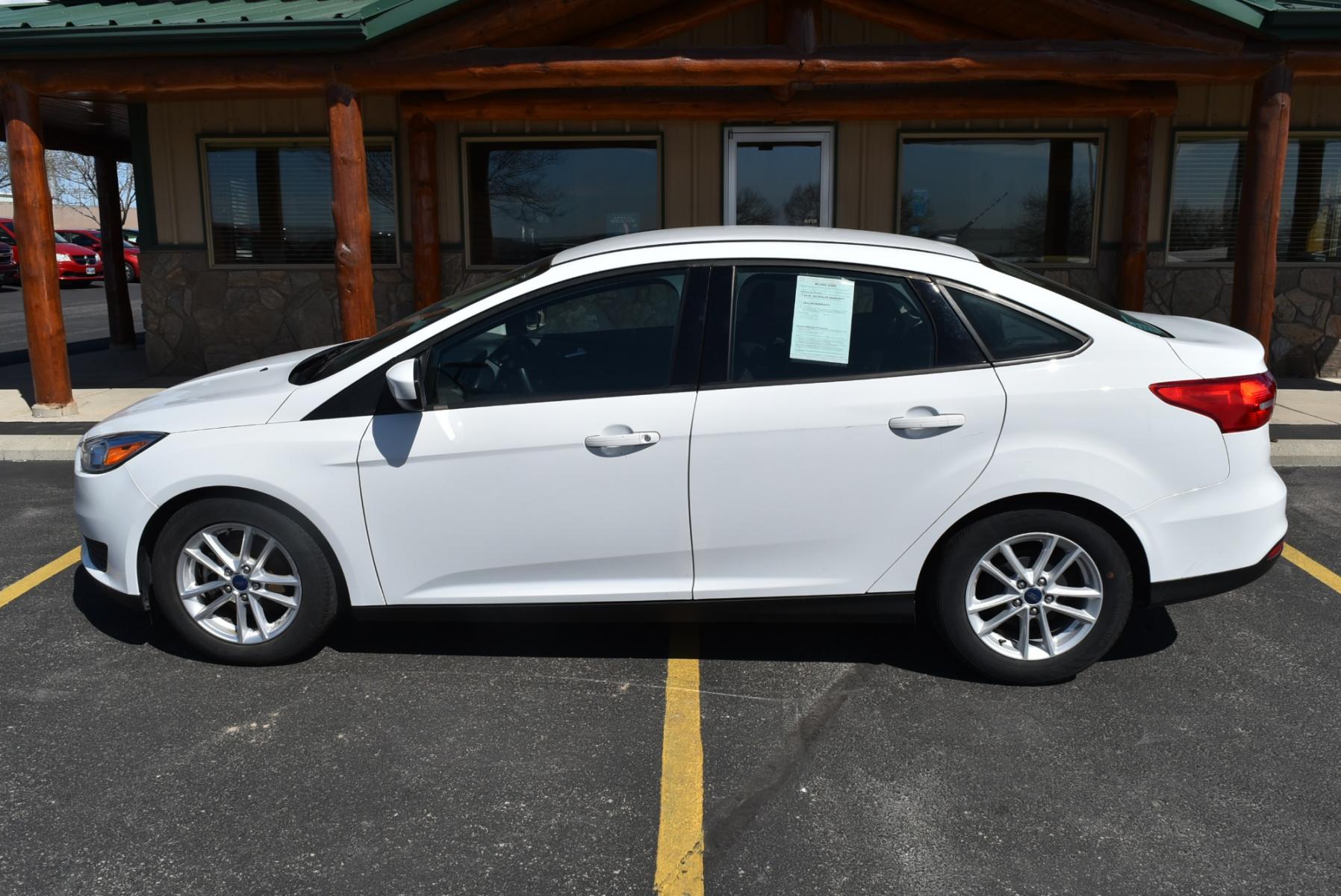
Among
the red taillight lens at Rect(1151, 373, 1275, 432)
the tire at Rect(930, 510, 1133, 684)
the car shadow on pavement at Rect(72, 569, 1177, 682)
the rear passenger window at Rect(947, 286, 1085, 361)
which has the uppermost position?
the rear passenger window at Rect(947, 286, 1085, 361)

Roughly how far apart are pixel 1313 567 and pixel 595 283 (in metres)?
3.86

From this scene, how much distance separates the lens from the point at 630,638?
15.2 feet

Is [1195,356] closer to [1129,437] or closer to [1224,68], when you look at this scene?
[1129,437]

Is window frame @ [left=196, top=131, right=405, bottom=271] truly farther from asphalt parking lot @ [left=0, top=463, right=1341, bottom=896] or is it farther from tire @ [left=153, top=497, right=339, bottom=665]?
tire @ [left=153, top=497, right=339, bottom=665]

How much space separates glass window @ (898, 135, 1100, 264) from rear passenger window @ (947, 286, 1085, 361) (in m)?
7.12

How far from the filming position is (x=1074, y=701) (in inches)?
158

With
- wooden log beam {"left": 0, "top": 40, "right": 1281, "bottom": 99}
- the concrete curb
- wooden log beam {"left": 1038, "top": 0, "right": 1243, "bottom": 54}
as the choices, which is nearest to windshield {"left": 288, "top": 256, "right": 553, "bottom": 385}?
wooden log beam {"left": 0, "top": 40, "right": 1281, "bottom": 99}

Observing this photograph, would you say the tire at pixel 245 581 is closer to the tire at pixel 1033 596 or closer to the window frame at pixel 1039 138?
the tire at pixel 1033 596

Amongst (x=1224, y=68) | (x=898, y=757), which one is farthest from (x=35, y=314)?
(x=1224, y=68)

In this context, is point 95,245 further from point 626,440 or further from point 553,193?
point 626,440

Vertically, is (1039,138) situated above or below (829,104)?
below

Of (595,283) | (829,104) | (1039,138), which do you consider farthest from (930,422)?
(1039,138)

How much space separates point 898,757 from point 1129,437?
4.56ft

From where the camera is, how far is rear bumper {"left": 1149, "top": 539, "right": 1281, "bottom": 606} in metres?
4.01
